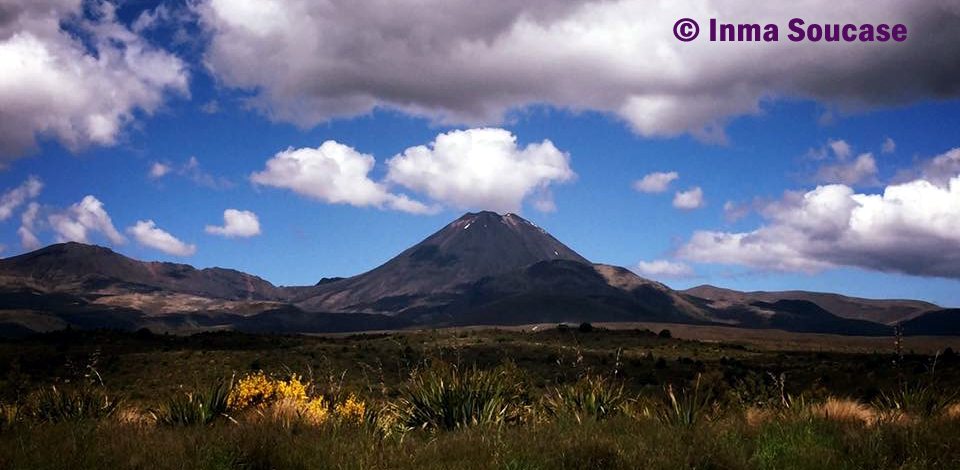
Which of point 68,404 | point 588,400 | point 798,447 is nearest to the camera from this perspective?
point 798,447

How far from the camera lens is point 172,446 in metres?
7.33

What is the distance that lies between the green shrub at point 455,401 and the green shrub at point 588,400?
66 cm

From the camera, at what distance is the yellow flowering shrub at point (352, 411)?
9.39 meters

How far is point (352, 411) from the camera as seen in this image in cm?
1070

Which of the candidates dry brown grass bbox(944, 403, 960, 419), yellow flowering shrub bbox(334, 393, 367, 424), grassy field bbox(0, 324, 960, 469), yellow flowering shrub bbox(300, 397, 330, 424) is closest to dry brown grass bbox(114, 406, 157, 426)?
grassy field bbox(0, 324, 960, 469)

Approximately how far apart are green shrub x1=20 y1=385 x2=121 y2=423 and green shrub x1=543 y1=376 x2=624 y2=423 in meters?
7.14

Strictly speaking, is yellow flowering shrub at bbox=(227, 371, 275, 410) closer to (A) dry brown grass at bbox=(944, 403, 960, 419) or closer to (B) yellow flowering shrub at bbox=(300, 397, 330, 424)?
(B) yellow flowering shrub at bbox=(300, 397, 330, 424)

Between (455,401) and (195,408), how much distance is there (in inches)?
162

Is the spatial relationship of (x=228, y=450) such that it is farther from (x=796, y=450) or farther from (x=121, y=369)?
(x=121, y=369)

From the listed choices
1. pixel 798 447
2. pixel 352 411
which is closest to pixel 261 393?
pixel 352 411

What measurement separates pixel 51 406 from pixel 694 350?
53.8 meters

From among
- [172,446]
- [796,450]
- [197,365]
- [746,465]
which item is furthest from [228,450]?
[197,365]

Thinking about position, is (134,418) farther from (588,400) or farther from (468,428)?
(588,400)

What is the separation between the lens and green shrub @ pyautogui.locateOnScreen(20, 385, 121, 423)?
432 inches
